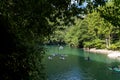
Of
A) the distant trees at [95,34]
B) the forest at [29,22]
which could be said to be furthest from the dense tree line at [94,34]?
the forest at [29,22]

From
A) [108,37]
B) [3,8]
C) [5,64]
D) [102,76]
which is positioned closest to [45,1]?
[3,8]

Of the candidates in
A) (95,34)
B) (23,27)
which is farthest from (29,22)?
(95,34)

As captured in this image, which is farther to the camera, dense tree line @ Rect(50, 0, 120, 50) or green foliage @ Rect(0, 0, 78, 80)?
dense tree line @ Rect(50, 0, 120, 50)

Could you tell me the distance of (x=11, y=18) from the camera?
5242 millimetres

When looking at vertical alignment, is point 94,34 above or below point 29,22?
below

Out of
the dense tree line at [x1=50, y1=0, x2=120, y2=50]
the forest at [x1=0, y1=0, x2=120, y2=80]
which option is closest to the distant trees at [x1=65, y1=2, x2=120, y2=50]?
the dense tree line at [x1=50, y1=0, x2=120, y2=50]

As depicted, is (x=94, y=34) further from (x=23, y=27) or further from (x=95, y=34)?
(x=23, y=27)

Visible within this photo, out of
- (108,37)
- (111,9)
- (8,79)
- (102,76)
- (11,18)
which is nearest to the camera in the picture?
(111,9)

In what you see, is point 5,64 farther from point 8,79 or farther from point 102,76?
point 102,76

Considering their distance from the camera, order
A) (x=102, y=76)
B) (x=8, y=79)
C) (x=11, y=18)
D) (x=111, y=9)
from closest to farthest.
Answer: (x=111, y=9) → (x=8, y=79) → (x=11, y=18) → (x=102, y=76)

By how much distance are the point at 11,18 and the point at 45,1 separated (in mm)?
951

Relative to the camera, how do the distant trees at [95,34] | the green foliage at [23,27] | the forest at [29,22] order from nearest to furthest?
the forest at [29,22], the green foliage at [23,27], the distant trees at [95,34]

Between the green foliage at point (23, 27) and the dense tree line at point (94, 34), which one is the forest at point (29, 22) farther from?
the dense tree line at point (94, 34)

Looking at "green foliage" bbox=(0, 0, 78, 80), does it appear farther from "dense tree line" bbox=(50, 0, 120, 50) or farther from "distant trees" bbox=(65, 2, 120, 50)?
"distant trees" bbox=(65, 2, 120, 50)
